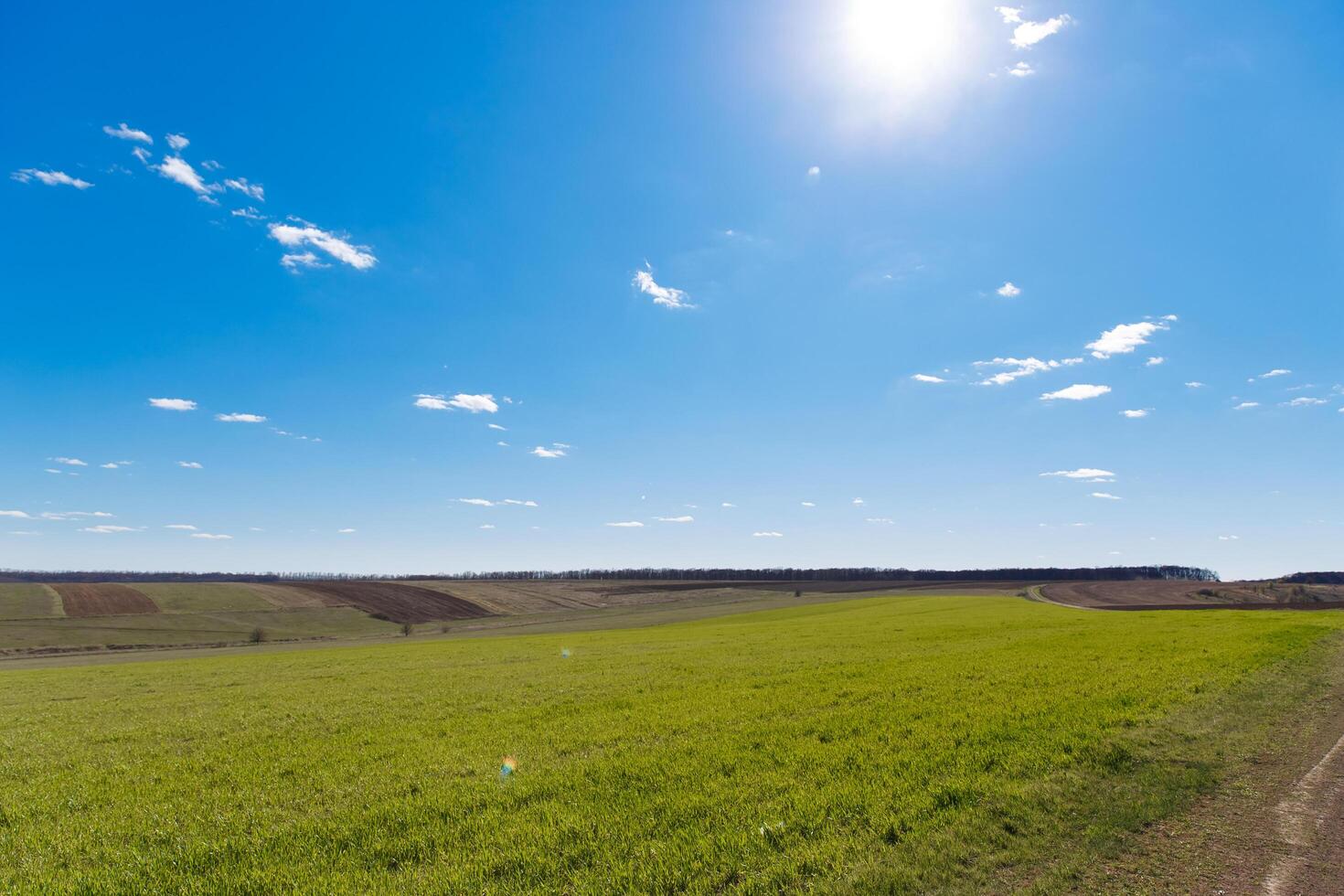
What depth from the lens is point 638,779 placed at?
406 inches

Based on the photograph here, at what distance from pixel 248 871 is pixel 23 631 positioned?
319 ft

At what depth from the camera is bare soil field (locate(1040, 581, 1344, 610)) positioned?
84438mm

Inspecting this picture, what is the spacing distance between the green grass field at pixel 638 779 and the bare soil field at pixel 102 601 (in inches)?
3557

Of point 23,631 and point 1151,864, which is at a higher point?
point 1151,864

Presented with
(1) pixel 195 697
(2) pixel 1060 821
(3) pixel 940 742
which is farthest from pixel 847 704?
(1) pixel 195 697

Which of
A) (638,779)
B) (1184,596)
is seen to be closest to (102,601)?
(638,779)

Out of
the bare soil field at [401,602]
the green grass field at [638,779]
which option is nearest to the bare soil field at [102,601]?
the bare soil field at [401,602]

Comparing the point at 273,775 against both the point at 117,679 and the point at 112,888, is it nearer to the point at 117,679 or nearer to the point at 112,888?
the point at 112,888

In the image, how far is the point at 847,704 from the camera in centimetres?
1546

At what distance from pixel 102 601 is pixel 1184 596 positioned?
171737mm

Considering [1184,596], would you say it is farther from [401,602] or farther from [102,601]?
[102,601]

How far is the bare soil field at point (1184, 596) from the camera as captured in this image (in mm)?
84438

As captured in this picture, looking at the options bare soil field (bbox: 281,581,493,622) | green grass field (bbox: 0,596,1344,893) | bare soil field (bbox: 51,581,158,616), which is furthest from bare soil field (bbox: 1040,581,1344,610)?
bare soil field (bbox: 51,581,158,616)

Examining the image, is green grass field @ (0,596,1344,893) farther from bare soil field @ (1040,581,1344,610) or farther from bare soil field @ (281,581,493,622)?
bare soil field @ (281,581,493,622)
